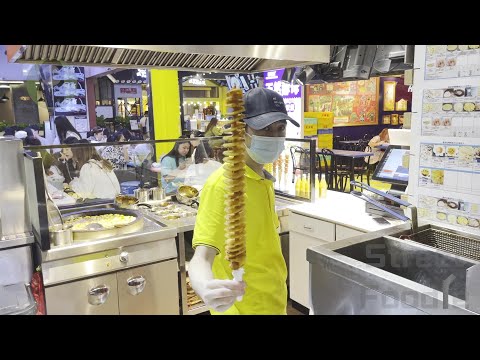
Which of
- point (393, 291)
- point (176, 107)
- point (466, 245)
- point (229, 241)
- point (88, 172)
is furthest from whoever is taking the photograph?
point (176, 107)

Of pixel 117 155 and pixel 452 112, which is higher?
pixel 452 112

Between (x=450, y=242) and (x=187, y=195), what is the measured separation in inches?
87.2

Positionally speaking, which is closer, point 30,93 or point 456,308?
point 456,308

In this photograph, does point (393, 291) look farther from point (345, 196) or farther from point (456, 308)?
point (345, 196)

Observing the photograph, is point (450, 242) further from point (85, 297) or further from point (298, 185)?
point (85, 297)

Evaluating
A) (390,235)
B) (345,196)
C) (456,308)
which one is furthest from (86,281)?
(345,196)

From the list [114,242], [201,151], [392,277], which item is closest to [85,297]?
[114,242]

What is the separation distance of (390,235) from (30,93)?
37.8 ft

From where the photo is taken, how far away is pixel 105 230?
274 centimetres

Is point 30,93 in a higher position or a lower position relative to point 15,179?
higher

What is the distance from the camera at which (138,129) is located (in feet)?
34.0

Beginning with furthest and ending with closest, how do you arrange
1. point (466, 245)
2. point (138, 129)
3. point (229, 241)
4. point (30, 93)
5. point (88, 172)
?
Result: 1. point (30, 93)
2. point (138, 129)
3. point (88, 172)
4. point (466, 245)
5. point (229, 241)

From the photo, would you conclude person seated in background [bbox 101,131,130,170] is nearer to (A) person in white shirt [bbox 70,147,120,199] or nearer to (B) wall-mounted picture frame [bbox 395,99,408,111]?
(A) person in white shirt [bbox 70,147,120,199]

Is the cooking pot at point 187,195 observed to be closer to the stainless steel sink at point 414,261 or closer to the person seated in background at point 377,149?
the stainless steel sink at point 414,261
